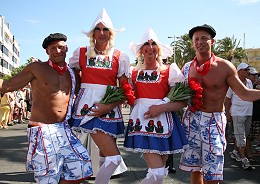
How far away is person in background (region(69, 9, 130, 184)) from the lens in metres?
3.40

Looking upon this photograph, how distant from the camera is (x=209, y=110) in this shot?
3633 mm

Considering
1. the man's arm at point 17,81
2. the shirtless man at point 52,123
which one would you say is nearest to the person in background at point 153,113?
the shirtless man at point 52,123

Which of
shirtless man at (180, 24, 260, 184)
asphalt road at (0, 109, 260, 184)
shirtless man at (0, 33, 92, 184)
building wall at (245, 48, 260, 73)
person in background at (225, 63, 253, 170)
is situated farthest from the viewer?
building wall at (245, 48, 260, 73)

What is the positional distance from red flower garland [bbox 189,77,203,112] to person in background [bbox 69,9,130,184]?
0.72 m

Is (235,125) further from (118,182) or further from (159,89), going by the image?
(159,89)

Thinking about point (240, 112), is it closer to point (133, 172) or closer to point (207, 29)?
point (133, 172)

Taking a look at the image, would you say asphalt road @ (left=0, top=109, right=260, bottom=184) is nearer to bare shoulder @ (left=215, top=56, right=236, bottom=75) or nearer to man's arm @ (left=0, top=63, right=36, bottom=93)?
bare shoulder @ (left=215, top=56, right=236, bottom=75)

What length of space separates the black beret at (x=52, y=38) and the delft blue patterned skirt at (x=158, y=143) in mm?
1277

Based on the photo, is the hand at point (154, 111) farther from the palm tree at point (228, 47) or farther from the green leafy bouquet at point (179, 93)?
the palm tree at point (228, 47)

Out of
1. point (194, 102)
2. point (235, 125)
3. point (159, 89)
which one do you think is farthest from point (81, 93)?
point (235, 125)

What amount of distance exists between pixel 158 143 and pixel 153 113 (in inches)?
12.6

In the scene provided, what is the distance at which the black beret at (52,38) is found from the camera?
3357 mm

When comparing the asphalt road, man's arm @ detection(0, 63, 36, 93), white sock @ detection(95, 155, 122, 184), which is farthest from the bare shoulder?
the asphalt road

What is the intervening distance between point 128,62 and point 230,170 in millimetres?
3261
